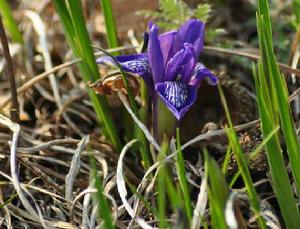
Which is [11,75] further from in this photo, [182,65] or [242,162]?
[242,162]

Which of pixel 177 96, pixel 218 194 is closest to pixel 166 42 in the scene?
pixel 177 96

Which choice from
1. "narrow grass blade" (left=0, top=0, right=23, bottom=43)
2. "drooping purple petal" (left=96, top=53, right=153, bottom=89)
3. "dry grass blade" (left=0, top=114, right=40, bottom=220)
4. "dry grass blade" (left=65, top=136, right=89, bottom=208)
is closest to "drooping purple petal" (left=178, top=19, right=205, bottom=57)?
"drooping purple petal" (left=96, top=53, right=153, bottom=89)

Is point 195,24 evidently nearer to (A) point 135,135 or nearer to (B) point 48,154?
(A) point 135,135

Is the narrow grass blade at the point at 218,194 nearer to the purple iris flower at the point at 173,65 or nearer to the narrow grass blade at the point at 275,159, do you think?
the narrow grass blade at the point at 275,159

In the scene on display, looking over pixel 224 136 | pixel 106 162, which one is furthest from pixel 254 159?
pixel 106 162

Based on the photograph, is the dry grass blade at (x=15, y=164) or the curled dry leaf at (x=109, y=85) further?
the curled dry leaf at (x=109, y=85)

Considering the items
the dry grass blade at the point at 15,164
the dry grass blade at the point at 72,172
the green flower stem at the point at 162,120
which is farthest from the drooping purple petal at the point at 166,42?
the dry grass blade at the point at 15,164
